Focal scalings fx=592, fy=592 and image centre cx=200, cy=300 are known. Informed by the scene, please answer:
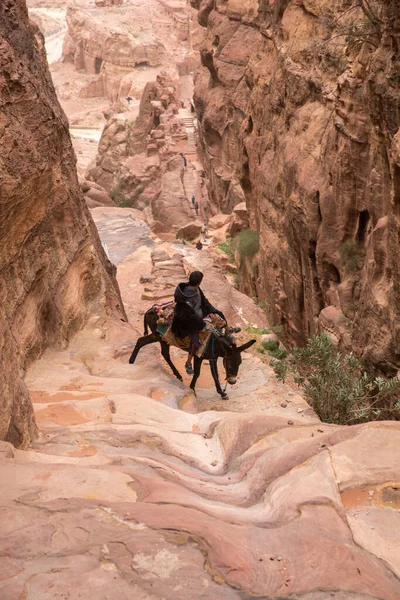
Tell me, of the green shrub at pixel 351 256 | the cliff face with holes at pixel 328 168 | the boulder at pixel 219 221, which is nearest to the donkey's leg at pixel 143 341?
the cliff face with holes at pixel 328 168

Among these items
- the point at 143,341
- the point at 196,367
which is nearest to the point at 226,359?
the point at 196,367

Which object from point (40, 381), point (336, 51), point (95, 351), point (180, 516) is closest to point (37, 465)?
point (180, 516)

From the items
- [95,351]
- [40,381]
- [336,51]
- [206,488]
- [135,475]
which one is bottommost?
[95,351]

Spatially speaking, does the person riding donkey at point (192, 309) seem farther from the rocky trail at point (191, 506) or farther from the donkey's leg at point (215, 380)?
the rocky trail at point (191, 506)

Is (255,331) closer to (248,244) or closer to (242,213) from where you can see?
(248,244)

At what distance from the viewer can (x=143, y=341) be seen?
30.1 feet

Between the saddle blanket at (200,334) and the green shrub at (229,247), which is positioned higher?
the saddle blanket at (200,334)

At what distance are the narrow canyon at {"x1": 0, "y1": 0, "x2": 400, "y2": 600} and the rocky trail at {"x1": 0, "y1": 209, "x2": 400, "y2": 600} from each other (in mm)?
16

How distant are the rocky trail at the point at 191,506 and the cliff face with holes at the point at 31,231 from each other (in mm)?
740

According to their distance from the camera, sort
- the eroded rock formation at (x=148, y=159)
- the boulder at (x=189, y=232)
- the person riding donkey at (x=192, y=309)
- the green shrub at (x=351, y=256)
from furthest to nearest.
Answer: the eroded rock formation at (x=148, y=159)
the boulder at (x=189, y=232)
the green shrub at (x=351, y=256)
the person riding donkey at (x=192, y=309)

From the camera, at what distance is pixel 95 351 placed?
31.2 ft

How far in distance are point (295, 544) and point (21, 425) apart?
102 inches

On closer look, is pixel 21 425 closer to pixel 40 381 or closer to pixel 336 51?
pixel 40 381

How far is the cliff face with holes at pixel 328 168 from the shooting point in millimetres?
8359
